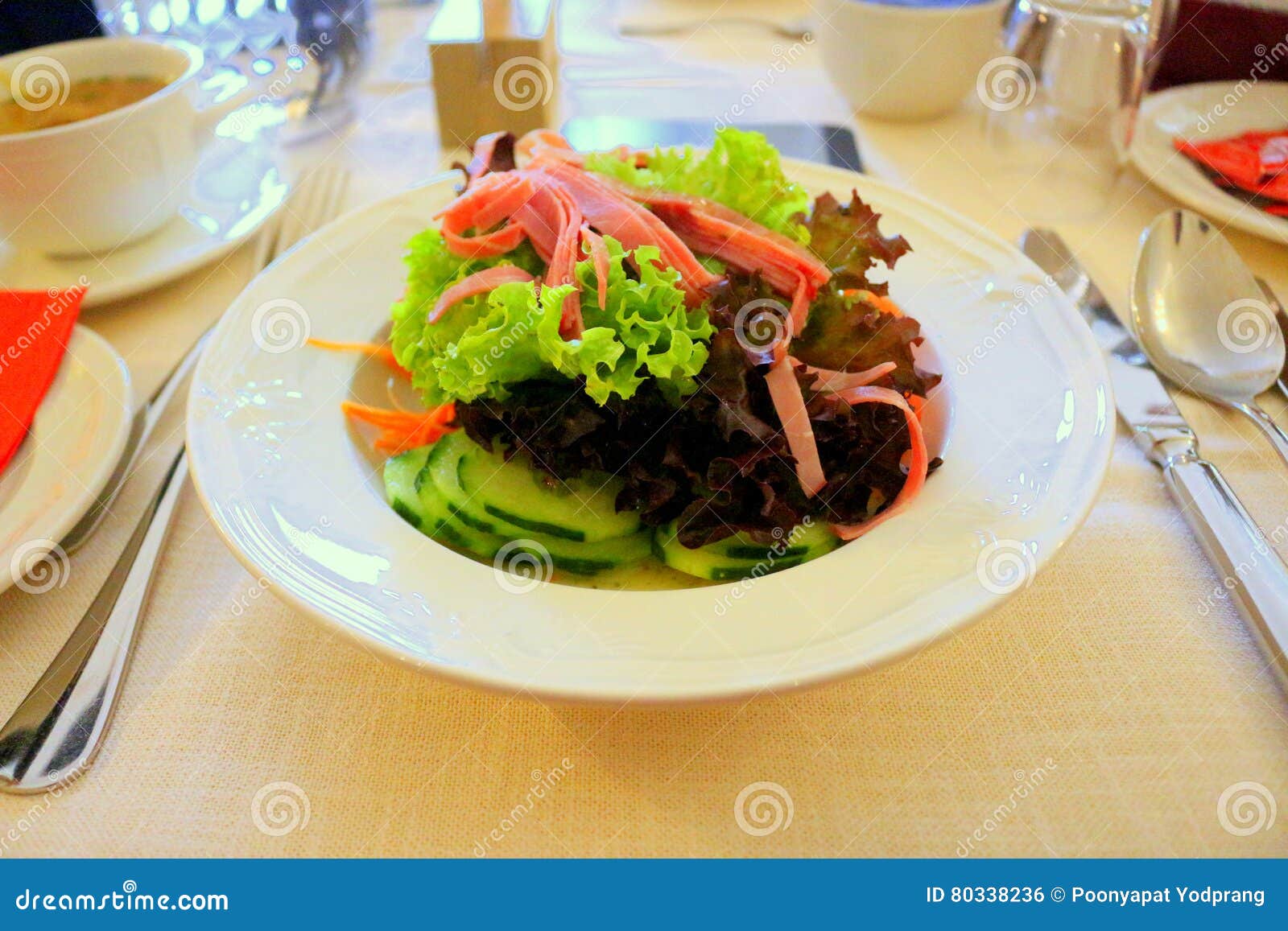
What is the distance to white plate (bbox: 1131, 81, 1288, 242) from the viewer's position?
1.78 metres

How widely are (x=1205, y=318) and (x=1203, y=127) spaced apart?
0.78 m

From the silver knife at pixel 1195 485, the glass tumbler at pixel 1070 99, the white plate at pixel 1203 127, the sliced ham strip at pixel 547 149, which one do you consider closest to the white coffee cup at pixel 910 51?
the glass tumbler at pixel 1070 99

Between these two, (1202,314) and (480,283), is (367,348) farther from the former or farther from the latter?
(1202,314)

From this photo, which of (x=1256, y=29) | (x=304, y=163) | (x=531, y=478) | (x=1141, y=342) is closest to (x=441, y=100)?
(x=304, y=163)

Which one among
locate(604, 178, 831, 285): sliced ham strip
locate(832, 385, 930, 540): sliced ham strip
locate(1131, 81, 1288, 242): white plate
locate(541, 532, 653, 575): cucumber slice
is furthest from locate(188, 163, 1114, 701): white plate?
locate(1131, 81, 1288, 242): white plate

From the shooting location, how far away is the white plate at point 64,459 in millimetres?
1163

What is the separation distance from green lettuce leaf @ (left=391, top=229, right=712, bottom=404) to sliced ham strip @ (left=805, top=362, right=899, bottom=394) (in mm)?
168

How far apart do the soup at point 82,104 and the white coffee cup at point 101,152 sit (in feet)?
0.05

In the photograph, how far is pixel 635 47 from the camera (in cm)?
284

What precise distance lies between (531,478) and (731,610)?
36 cm

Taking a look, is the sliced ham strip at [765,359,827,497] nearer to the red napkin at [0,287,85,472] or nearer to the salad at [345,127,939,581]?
the salad at [345,127,939,581]

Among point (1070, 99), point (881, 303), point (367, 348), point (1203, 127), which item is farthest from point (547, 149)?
point (1203, 127)
